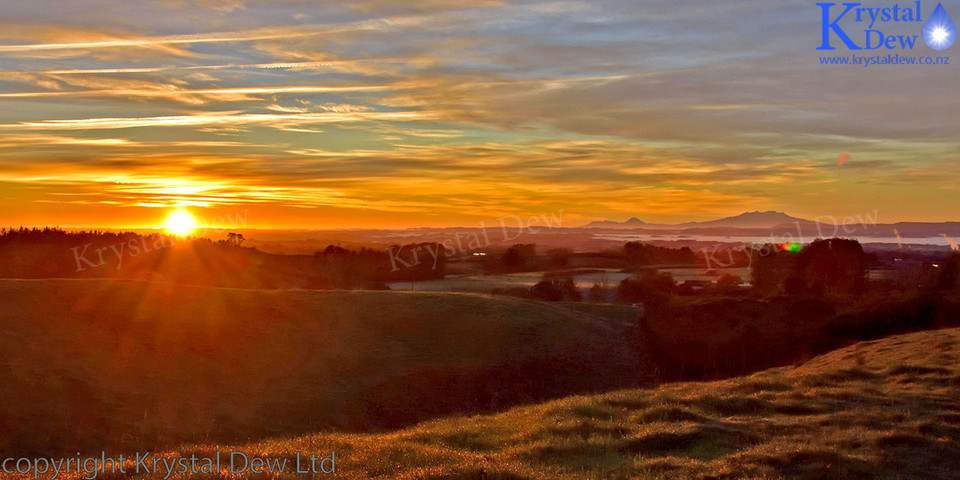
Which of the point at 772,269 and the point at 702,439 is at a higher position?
the point at 772,269

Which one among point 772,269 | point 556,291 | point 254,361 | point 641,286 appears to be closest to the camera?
point 254,361

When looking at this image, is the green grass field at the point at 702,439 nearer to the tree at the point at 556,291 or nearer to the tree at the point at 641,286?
the tree at the point at 556,291

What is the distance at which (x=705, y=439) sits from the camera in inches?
486

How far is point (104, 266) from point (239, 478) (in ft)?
241

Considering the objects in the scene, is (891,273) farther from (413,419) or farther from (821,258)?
(413,419)

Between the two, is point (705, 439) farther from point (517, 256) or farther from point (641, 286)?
point (517, 256)

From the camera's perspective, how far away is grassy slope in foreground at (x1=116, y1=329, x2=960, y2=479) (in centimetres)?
1032

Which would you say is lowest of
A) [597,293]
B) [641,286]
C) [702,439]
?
[597,293]

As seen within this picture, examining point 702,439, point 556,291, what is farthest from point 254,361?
point 556,291

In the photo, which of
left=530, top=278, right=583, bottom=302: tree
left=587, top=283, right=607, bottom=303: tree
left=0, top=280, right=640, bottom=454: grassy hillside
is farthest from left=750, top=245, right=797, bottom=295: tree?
left=0, top=280, right=640, bottom=454: grassy hillside

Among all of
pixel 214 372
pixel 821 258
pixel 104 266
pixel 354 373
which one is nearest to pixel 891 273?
pixel 821 258

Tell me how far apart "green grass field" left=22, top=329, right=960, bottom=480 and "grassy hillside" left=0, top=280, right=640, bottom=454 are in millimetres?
10355

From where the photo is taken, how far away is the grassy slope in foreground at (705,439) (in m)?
10.3

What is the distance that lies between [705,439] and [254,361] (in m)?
22.3
